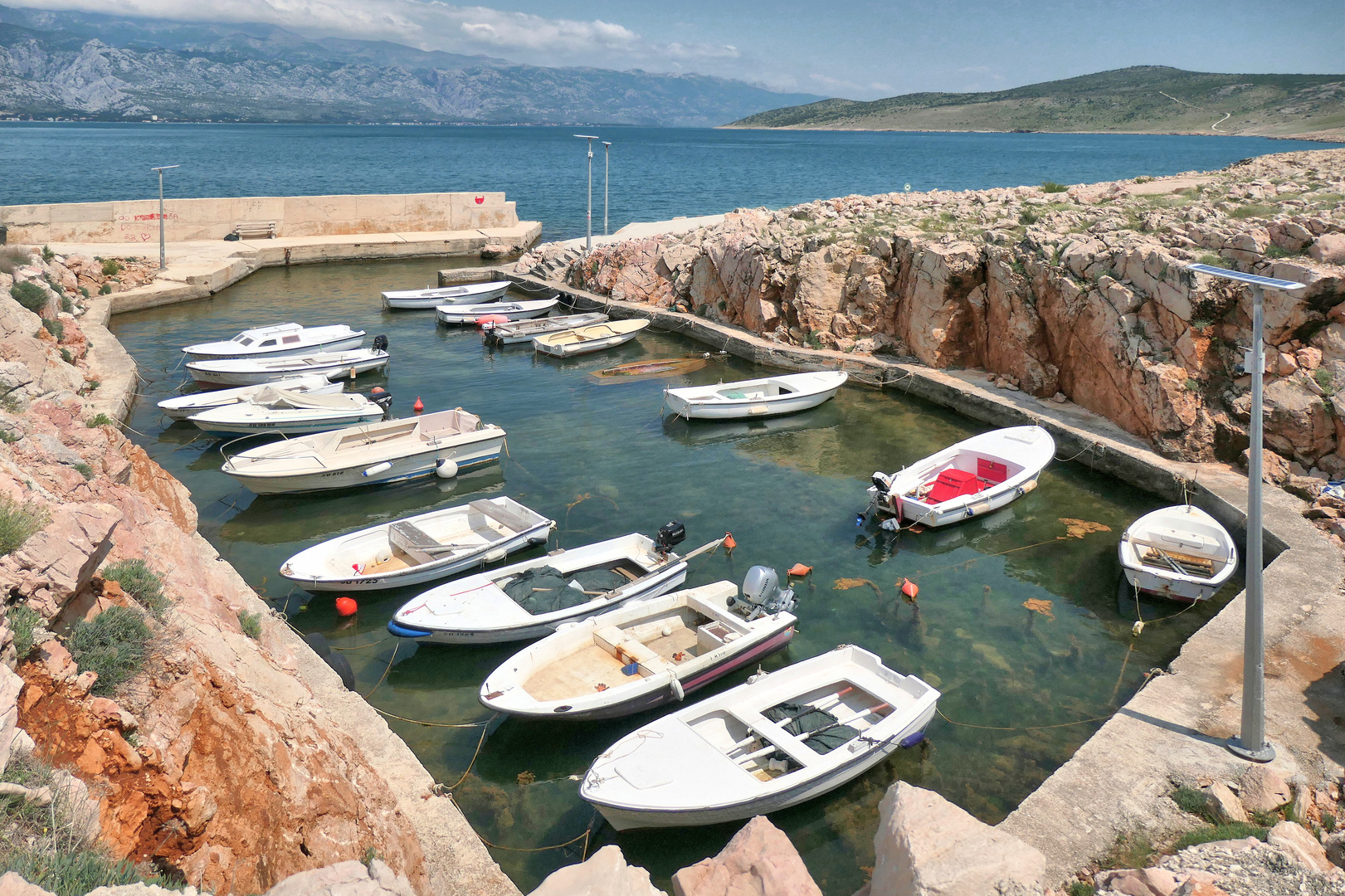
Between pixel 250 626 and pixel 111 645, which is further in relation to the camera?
pixel 250 626

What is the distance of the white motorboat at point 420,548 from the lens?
14.0 meters

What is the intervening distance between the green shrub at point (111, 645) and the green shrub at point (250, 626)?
3307 mm

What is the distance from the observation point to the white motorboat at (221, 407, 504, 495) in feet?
58.5

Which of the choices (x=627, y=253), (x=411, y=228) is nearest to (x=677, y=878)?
(x=627, y=253)

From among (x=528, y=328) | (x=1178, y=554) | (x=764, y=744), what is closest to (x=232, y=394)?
(x=528, y=328)

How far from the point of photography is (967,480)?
61.2ft

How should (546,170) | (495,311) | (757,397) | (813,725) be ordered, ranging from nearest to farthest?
(813,725) → (757,397) → (495,311) → (546,170)

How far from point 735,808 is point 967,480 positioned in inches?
454

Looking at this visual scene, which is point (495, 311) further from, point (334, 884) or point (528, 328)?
point (334, 884)

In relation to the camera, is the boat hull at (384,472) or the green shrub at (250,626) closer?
the green shrub at (250,626)

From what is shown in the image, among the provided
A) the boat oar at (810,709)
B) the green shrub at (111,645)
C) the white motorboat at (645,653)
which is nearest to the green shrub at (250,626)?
the white motorboat at (645,653)

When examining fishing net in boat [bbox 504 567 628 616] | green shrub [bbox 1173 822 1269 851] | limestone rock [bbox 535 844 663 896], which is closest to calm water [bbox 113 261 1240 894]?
fishing net in boat [bbox 504 567 628 616]

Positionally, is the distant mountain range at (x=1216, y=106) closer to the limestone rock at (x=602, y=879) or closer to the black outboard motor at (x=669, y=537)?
the black outboard motor at (x=669, y=537)

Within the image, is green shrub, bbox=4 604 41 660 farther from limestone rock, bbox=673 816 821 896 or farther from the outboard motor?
the outboard motor
